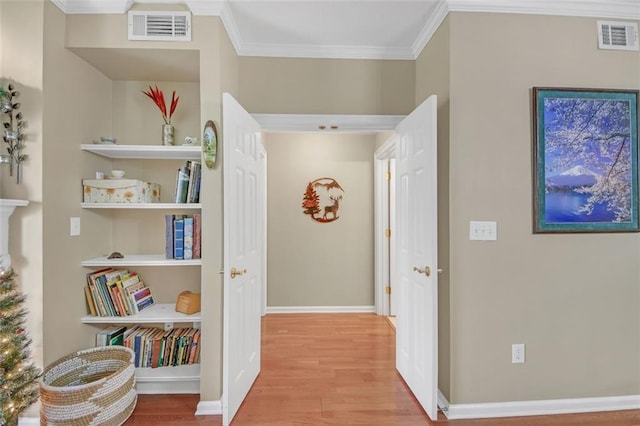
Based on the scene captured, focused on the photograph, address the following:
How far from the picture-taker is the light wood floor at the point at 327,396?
1.85m

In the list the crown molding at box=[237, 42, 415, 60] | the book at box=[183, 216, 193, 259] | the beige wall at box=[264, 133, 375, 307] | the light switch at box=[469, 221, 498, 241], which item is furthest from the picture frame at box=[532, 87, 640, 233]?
the book at box=[183, 216, 193, 259]

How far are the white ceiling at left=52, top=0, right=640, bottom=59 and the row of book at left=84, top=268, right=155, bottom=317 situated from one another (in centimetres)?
174

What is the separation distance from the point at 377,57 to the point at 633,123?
1789mm

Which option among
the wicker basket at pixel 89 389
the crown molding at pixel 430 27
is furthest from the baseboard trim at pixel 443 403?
the crown molding at pixel 430 27

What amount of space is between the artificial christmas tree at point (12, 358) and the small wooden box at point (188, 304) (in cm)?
76

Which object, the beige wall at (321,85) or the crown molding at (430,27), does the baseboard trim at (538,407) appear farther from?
the crown molding at (430,27)

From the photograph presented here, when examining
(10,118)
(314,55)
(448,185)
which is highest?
Result: (314,55)

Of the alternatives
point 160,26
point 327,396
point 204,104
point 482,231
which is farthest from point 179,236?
point 482,231

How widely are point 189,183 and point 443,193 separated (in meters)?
1.71

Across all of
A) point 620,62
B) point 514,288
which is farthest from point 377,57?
point 514,288

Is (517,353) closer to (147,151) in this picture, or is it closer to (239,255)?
(239,255)

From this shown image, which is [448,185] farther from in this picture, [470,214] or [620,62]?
[620,62]

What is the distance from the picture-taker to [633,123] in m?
1.94

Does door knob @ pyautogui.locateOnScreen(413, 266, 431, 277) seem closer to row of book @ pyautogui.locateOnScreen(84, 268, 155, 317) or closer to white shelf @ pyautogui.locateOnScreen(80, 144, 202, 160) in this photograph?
white shelf @ pyautogui.locateOnScreen(80, 144, 202, 160)
